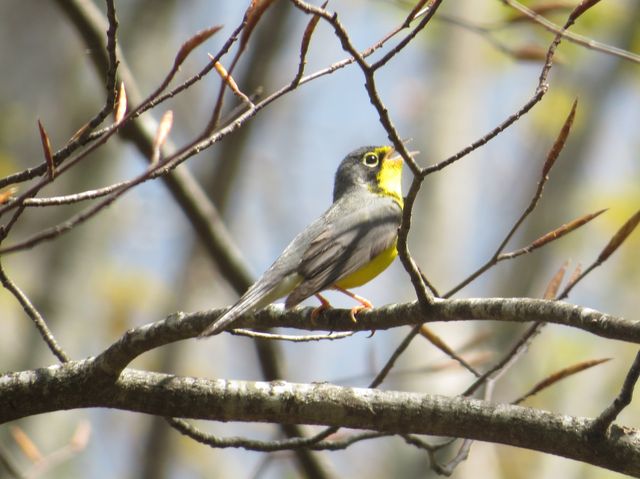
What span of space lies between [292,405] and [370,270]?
2.30m

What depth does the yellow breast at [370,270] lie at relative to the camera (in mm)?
5594

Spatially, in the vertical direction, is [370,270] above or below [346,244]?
below

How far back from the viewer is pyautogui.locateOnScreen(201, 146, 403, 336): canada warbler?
5.05 metres

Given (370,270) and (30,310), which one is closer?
(30,310)

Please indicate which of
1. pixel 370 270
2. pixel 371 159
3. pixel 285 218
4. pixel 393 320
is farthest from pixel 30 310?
pixel 285 218

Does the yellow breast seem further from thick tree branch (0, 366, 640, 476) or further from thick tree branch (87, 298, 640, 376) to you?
thick tree branch (0, 366, 640, 476)

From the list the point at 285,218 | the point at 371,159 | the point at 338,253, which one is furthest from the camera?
the point at 285,218

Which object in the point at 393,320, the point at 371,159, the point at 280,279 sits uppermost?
the point at 371,159

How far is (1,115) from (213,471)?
6749mm

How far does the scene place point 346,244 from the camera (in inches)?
222

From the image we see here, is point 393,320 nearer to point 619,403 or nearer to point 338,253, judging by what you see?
point 619,403

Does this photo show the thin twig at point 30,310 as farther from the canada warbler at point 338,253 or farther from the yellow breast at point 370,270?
the yellow breast at point 370,270

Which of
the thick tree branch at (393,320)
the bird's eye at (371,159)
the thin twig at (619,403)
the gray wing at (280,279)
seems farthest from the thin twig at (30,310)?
the bird's eye at (371,159)

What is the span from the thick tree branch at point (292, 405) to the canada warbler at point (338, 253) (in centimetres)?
69
